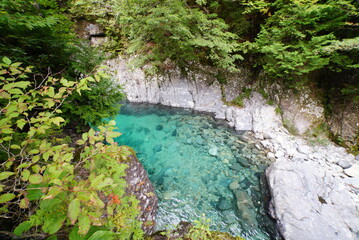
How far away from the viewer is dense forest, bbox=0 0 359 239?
3.13 feet

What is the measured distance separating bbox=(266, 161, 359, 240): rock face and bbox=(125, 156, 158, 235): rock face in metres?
3.00

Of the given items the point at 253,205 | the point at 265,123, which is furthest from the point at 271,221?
the point at 265,123

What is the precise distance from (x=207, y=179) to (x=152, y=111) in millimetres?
5856

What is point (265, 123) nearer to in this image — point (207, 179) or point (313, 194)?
point (313, 194)

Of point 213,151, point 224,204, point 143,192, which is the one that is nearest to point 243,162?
point 213,151

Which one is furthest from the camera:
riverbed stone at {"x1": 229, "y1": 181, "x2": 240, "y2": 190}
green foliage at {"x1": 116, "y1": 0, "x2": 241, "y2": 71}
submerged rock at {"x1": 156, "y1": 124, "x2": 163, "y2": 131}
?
submerged rock at {"x1": 156, "y1": 124, "x2": 163, "y2": 131}

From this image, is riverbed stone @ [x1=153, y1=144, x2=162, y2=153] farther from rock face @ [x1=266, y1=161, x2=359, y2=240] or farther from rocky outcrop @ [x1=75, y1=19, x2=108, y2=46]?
rocky outcrop @ [x1=75, y1=19, x2=108, y2=46]

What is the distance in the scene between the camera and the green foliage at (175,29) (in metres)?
6.55

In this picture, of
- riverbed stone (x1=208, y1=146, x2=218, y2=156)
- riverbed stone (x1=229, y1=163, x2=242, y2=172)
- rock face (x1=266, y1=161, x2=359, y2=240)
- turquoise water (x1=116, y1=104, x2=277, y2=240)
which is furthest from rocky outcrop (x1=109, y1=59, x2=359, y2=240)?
riverbed stone (x1=208, y1=146, x2=218, y2=156)

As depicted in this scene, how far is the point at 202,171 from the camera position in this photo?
500 centimetres

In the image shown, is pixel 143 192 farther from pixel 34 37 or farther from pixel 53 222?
pixel 34 37

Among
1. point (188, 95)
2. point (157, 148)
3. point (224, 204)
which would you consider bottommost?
point (224, 204)

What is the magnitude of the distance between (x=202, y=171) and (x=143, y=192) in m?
2.33

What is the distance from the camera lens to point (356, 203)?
366 centimetres
